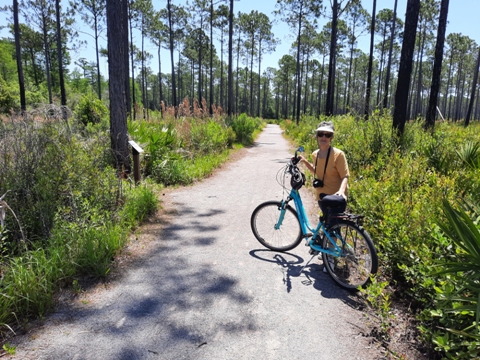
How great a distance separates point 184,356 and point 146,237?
268cm

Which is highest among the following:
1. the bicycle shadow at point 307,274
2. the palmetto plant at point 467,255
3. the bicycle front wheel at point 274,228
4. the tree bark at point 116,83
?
the tree bark at point 116,83

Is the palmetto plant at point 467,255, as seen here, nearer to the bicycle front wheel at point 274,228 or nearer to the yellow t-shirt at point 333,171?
the yellow t-shirt at point 333,171

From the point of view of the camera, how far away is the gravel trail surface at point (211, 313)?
2531mm

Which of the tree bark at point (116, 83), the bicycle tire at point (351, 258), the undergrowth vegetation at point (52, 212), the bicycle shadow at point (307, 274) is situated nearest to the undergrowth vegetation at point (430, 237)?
the bicycle tire at point (351, 258)

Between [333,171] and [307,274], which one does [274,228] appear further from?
[333,171]

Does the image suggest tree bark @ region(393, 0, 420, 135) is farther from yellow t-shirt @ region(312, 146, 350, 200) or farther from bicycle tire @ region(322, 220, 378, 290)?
bicycle tire @ region(322, 220, 378, 290)

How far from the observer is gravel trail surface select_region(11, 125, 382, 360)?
2531 millimetres

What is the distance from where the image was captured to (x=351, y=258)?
349cm

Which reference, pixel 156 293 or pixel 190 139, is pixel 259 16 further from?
pixel 156 293

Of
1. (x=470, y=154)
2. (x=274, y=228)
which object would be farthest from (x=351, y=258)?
(x=470, y=154)

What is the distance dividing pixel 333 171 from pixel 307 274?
1.34m

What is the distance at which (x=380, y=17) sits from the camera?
35938 millimetres

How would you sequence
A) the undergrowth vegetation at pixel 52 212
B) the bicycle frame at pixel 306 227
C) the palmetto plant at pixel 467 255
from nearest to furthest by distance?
1. the palmetto plant at pixel 467 255
2. the undergrowth vegetation at pixel 52 212
3. the bicycle frame at pixel 306 227

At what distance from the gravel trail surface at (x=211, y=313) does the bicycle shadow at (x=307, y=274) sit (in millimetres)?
12
